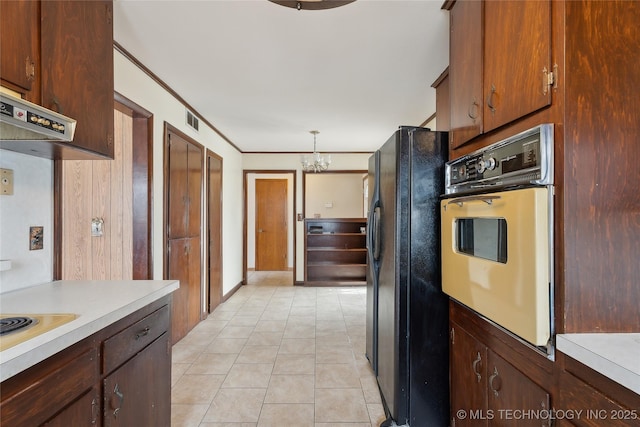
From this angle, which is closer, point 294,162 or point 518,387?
point 518,387

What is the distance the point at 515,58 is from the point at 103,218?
3011 mm

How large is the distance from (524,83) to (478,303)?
33.3 inches

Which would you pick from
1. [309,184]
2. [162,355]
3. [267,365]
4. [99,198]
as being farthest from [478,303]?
[309,184]

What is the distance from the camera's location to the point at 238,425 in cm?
188

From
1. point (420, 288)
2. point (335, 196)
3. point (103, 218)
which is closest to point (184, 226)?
point (103, 218)

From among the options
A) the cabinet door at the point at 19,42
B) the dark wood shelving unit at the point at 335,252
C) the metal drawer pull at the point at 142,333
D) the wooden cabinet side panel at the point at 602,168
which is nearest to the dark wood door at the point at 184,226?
the metal drawer pull at the point at 142,333

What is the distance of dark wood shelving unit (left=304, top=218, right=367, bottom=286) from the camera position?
573 cm

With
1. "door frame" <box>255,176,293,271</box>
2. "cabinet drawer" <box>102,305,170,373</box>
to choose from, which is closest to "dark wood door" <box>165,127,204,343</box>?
"cabinet drawer" <box>102,305,170,373</box>

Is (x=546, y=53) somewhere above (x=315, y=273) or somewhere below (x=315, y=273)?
above

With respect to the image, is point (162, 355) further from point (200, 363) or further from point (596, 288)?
point (596, 288)

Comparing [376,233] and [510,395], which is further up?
[376,233]

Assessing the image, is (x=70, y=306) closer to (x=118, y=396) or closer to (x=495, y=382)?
(x=118, y=396)

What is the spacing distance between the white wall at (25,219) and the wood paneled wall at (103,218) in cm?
103

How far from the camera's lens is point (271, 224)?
24.8 feet
